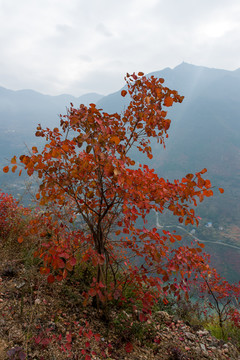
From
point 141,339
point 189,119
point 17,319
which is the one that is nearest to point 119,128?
point 17,319

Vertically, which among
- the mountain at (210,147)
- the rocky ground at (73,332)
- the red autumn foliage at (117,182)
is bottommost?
the rocky ground at (73,332)

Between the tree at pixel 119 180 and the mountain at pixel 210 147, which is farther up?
the mountain at pixel 210 147

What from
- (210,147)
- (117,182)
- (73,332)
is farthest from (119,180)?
(210,147)

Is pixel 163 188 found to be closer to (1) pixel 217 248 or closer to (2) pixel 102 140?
(2) pixel 102 140

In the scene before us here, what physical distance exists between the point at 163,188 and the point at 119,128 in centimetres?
97

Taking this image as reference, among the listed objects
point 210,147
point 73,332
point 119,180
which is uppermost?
point 210,147

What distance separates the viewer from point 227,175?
97.8 m

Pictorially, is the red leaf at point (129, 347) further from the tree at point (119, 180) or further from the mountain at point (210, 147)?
the mountain at point (210, 147)

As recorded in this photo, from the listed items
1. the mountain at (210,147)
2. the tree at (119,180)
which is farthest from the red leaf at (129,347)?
the mountain at (210,147)

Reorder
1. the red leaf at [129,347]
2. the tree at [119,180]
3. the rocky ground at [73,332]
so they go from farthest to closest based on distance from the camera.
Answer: the red leaf at [129,347] < the rocky ground at [73,332] < the tree at [119,180]

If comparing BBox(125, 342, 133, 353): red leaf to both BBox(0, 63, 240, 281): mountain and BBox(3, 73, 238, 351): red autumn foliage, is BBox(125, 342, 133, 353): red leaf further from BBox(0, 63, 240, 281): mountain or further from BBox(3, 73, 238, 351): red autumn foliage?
BBox(0, 63, 240, 281): mountain

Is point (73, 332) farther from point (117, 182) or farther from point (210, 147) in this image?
point (210, 147)

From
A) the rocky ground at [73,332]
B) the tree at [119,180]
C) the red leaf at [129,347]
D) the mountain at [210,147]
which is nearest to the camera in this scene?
the tree at [119,180]

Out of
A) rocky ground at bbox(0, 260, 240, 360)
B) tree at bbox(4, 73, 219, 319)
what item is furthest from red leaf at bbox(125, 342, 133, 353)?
tree at bbox(4, 73, 219, 319)
